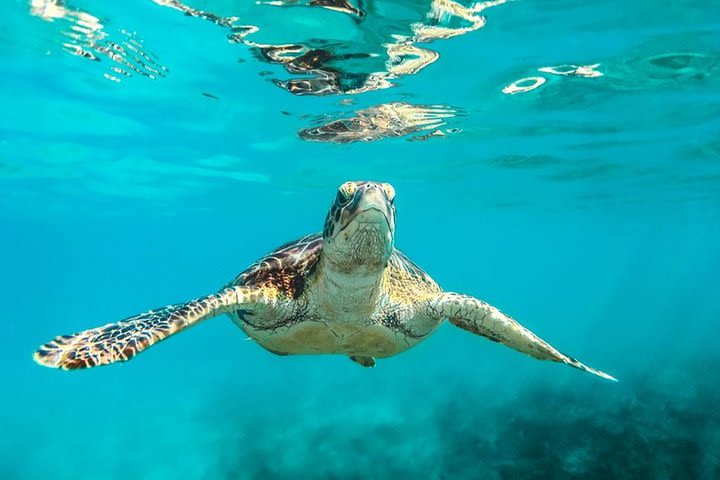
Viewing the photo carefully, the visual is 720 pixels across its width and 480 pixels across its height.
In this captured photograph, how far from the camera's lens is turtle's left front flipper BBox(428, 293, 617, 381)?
459 cm

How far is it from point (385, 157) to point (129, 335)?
16611 mm

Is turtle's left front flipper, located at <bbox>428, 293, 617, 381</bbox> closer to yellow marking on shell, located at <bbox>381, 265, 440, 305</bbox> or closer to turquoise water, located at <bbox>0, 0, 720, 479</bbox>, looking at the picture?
yellow marking on shell, located at <bbox>381, 265, 440, 305</bbox>

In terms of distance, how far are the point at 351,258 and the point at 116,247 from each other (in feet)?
214

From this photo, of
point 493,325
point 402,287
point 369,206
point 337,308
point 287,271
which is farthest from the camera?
point 402,287

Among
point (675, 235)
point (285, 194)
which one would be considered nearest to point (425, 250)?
point (675, 235)

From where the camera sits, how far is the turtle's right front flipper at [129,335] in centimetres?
363

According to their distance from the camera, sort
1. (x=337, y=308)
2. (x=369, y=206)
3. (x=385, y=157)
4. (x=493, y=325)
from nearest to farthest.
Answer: (x=369, y=206) < (x=493, y=325) < (x=337, y=308) < (x=385, y=157)

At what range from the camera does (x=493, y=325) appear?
4773 millimetres

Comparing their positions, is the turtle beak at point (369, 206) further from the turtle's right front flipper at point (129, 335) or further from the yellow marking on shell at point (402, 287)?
the turtle's right front flipper at point (129, 335)

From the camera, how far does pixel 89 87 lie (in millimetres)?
12312

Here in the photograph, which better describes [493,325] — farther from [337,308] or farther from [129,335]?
[129,335]

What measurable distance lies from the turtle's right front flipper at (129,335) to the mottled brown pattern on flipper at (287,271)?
485 millimetres

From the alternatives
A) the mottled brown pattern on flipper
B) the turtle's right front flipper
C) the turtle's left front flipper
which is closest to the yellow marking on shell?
the turtle's left front flipper

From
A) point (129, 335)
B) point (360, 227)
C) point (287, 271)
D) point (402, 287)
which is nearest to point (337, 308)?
point (287, 271)
